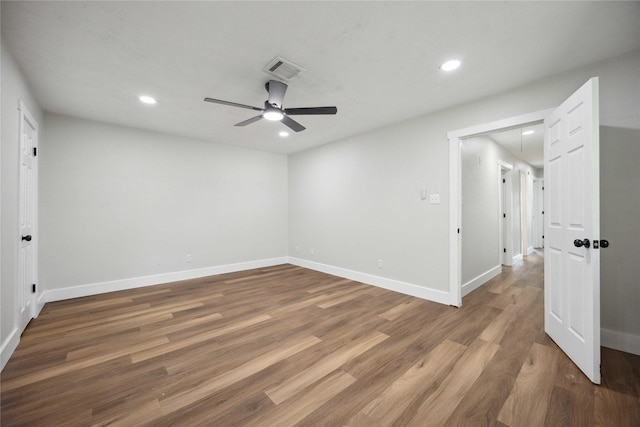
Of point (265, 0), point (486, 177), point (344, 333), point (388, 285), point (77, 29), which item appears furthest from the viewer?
point (486, 177)

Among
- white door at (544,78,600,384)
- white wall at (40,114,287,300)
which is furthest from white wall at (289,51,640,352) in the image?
white wall at (40,114,287,300)

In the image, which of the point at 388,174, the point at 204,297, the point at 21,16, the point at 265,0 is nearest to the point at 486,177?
the point at 388,174

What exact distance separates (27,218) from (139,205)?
135 centimetres

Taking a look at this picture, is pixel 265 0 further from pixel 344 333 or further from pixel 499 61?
pixel 344 333

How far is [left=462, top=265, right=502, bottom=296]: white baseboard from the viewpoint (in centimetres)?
356

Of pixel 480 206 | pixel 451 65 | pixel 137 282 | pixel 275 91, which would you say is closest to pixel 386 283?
pixel 480 206

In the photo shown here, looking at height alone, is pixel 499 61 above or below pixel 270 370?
above

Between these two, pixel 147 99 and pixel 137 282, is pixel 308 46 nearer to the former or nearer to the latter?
pixel 147 99

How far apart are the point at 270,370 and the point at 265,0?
8.31 ft

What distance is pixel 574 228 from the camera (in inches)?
76.5

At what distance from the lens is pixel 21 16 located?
171 centimetres

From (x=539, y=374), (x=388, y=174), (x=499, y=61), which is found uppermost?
(x=499, y=61)

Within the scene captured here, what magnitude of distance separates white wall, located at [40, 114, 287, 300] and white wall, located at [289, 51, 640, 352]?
125 centimetres

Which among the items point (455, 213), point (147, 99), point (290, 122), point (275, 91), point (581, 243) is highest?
point (147, 99)
